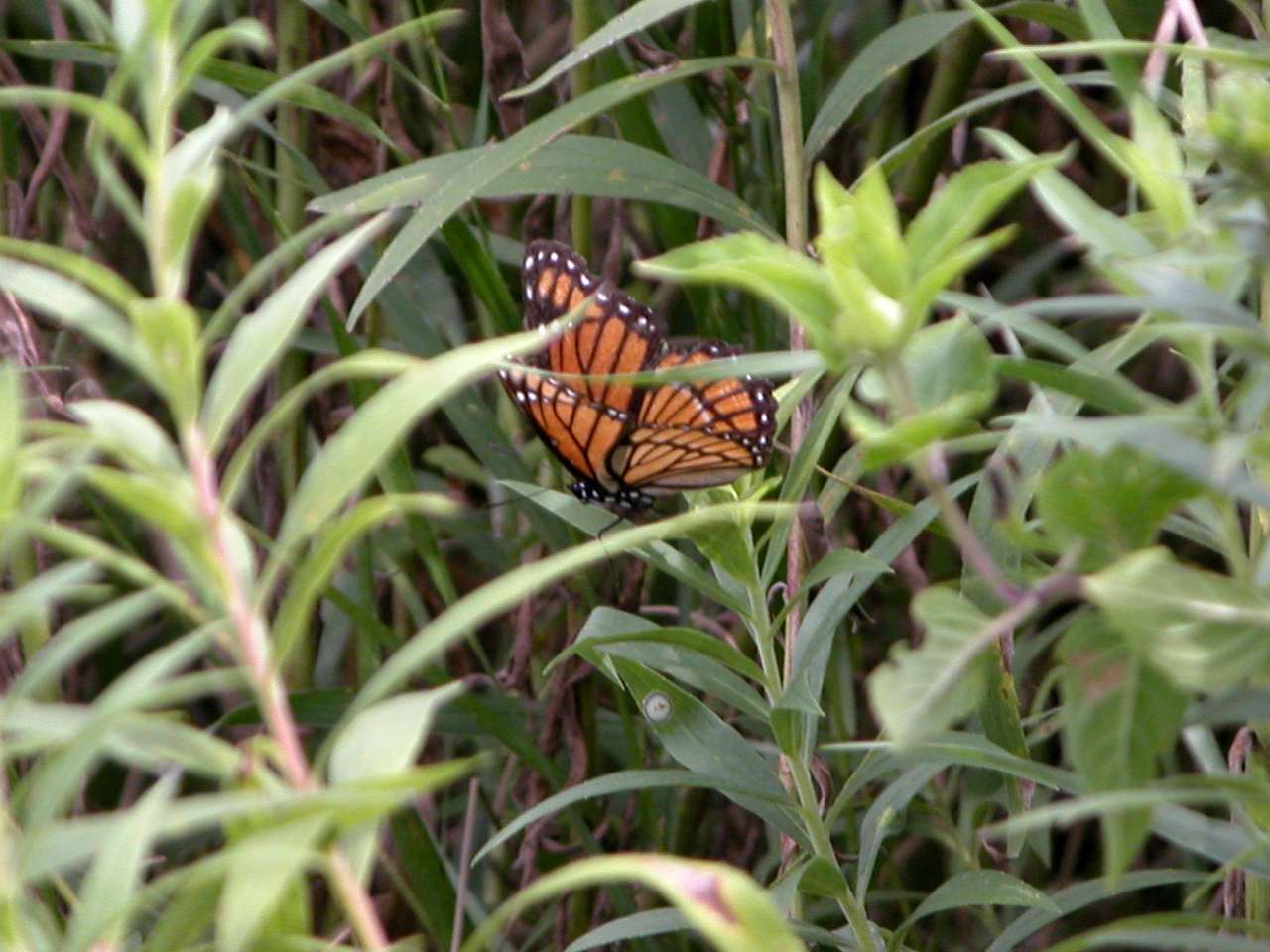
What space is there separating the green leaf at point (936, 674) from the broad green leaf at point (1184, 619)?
0.10 feet

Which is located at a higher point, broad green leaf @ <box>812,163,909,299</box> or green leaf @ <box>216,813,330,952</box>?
broad green leaf @ <box>812,163,909,299</box>

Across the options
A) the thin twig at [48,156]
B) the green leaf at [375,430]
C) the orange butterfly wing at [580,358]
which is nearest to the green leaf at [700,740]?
the orange butterfly wing at [580,358]

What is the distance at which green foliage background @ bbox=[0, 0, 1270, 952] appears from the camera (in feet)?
1.18

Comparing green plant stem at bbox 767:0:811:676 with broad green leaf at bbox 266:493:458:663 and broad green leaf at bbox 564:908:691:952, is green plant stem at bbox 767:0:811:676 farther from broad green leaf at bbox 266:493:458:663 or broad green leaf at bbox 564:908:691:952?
broad green leaf at bbox 266:493:458:663

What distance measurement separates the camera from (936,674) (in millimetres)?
354

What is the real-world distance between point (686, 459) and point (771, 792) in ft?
0.98

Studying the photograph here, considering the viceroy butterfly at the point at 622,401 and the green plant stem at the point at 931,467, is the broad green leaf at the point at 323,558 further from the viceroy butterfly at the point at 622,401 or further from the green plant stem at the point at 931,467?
the viceroy butterfly at the point at 622,401

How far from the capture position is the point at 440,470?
144 centimetres

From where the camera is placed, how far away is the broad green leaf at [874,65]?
0.82 metres

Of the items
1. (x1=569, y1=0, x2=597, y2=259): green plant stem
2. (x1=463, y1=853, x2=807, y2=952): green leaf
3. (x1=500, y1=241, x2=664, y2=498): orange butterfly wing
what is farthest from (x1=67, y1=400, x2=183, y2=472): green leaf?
(x1=569, y1=0, x2=597, y2=259): green plant stem

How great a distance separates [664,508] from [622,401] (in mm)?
291

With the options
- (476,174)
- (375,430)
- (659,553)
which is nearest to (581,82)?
(476,174)

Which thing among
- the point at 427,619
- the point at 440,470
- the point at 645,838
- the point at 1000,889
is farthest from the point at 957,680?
the point at 440,470

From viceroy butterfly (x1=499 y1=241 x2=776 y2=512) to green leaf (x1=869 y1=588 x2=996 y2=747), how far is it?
0.42 metres
